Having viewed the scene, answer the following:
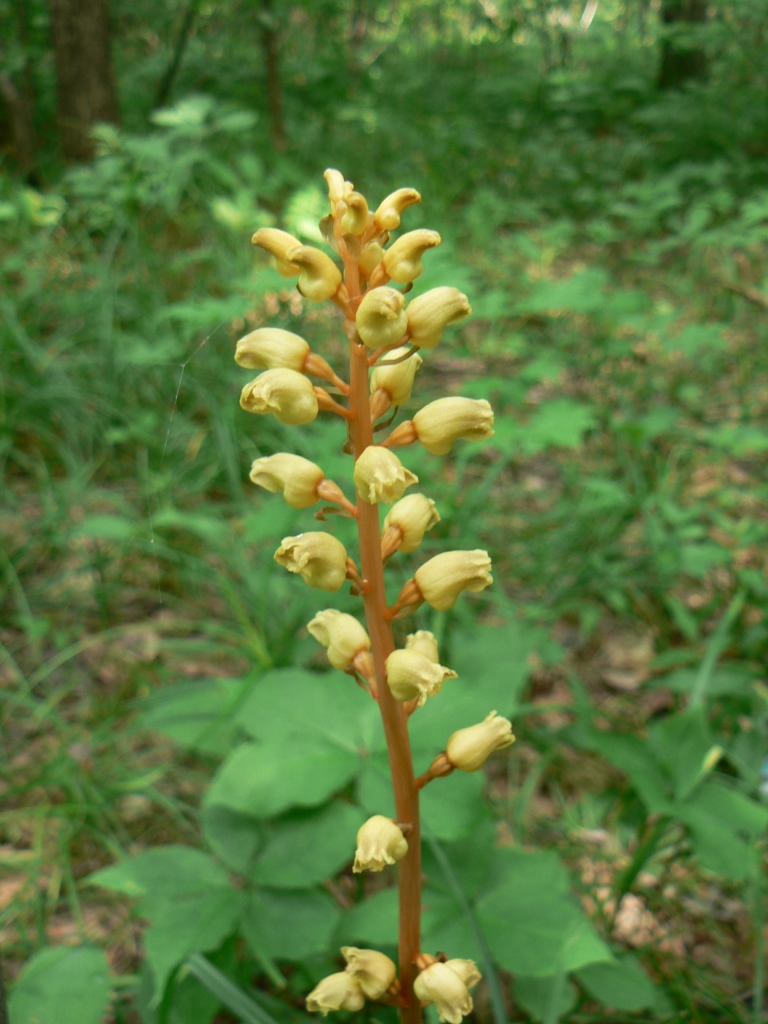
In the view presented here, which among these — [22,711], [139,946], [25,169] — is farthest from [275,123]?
[139,946]

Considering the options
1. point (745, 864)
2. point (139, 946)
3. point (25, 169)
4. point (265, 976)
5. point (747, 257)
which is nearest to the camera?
point (745, 864)

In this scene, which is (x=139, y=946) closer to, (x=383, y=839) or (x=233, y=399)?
(x=383, y=839)

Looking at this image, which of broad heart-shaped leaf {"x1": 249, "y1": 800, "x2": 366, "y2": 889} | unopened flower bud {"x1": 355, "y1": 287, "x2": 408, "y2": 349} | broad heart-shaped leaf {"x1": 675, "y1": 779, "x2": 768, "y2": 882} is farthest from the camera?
broad heart-shaped leaf {"x1": 675, "y1": 779, "x2": 768, "y2": 882}

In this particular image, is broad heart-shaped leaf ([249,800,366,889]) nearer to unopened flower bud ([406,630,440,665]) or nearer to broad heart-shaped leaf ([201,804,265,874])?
broad heart-shaped leaf ([201,804,265,874])

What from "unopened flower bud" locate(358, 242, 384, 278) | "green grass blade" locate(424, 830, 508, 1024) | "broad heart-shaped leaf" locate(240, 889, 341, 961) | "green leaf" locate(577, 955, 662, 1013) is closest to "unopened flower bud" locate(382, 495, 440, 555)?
"unopened flower bud" locate(358, 242, 384, 278)

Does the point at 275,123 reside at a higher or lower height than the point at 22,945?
higher

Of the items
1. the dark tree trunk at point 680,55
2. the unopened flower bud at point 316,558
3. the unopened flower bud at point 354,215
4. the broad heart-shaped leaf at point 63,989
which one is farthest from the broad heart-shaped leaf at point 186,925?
the dark tree trunk at point 680,55
